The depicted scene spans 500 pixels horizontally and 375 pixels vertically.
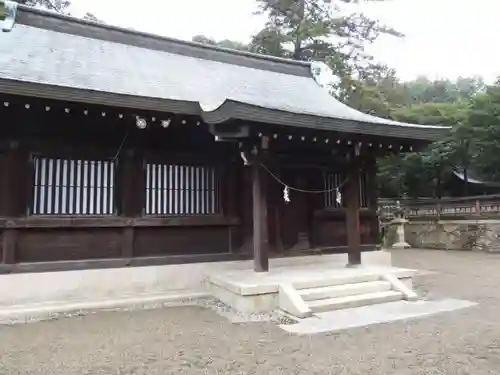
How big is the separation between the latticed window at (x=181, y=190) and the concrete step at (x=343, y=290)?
7.63ft

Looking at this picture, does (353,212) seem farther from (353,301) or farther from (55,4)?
(55,4)

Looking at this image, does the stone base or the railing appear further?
the stone base

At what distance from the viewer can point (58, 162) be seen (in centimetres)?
623

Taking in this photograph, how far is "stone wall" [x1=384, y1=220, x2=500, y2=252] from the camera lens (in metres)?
15.0

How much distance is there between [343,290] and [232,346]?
2269mm

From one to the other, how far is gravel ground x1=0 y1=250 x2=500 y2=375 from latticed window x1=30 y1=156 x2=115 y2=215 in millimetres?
1659

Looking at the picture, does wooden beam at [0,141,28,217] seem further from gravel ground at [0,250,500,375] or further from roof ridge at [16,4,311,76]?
roof ridge at [16,4,311,76]

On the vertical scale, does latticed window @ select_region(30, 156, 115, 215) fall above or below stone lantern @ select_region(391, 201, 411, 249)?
above

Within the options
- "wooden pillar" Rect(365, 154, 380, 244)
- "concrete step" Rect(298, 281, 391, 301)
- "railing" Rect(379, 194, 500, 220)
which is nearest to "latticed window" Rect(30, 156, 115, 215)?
"concrete step" Rect(298, 281, 391, 301)

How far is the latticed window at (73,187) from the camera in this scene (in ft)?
20.0

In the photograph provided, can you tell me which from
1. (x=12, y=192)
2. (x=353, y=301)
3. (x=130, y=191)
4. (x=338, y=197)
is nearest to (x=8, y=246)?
(x=12, y=192)

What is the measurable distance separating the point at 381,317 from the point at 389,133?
3013 mm

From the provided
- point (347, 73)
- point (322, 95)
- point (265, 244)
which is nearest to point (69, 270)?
point (265, 244)

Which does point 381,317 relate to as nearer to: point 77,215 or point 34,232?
point 77,215
